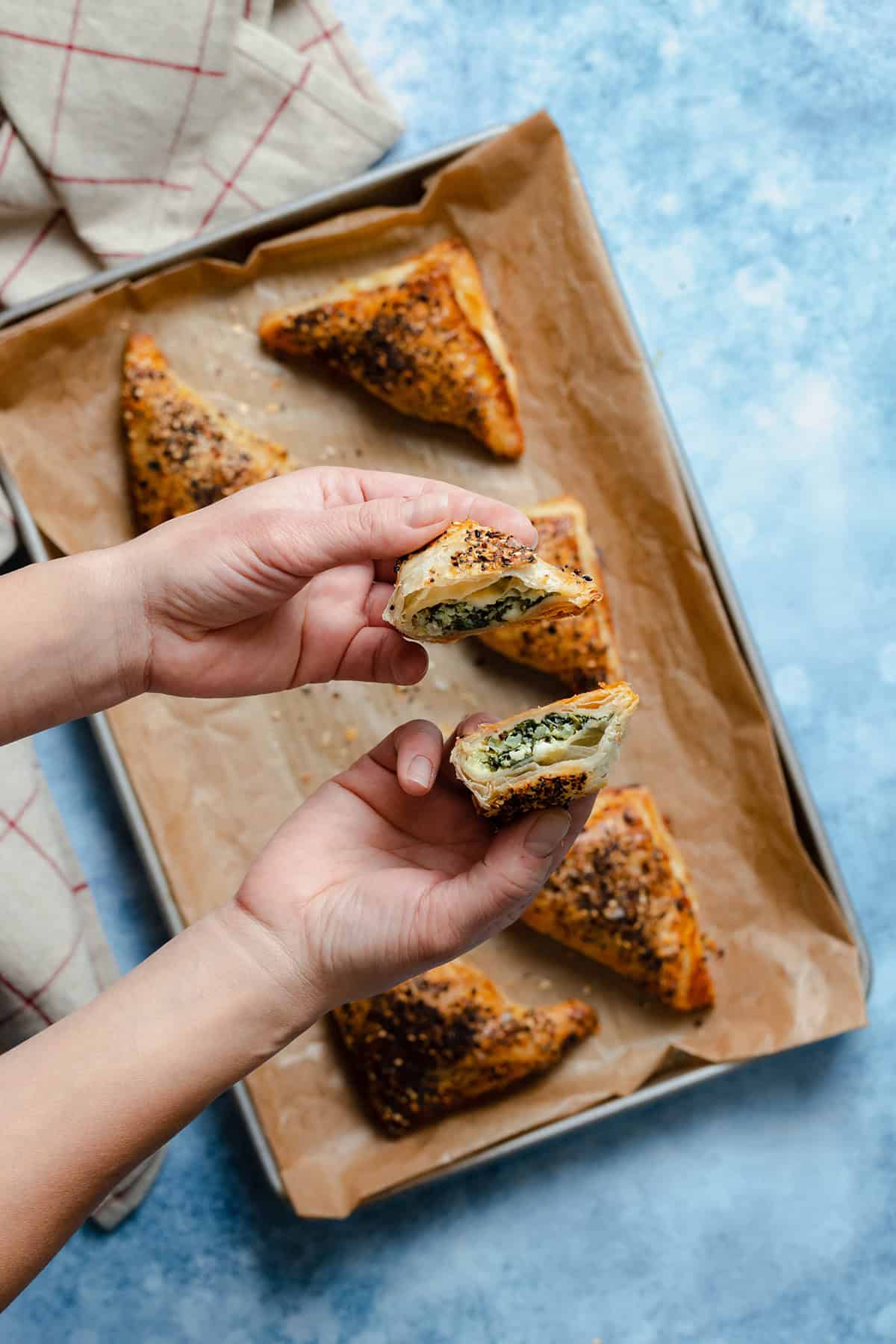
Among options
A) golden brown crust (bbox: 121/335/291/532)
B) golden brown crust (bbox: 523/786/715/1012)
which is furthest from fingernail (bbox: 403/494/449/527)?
golden brown crust (bbox: 523/786/715/1012)

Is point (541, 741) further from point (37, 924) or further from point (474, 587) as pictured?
point (37, 924)

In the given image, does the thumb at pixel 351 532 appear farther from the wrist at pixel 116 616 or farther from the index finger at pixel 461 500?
the wrist at pixel 116 616

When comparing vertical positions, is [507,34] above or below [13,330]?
above

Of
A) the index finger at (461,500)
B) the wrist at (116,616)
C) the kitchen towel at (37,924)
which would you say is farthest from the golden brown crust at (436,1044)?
the index finger at (461,500)

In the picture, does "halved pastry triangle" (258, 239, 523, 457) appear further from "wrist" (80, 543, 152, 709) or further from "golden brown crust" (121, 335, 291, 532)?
"wrist" (80, 543, 152, 709)

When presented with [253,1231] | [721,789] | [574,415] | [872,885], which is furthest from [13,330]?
[872,885]

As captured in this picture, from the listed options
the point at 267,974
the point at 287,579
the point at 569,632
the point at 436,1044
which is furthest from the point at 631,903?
the point at 287,579

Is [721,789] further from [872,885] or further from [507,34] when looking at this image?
[507,34]

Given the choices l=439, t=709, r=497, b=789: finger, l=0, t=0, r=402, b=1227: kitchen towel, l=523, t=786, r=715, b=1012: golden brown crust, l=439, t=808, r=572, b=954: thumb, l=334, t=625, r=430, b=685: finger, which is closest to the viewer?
l=439, t=808, r=572, b=954: thumb
